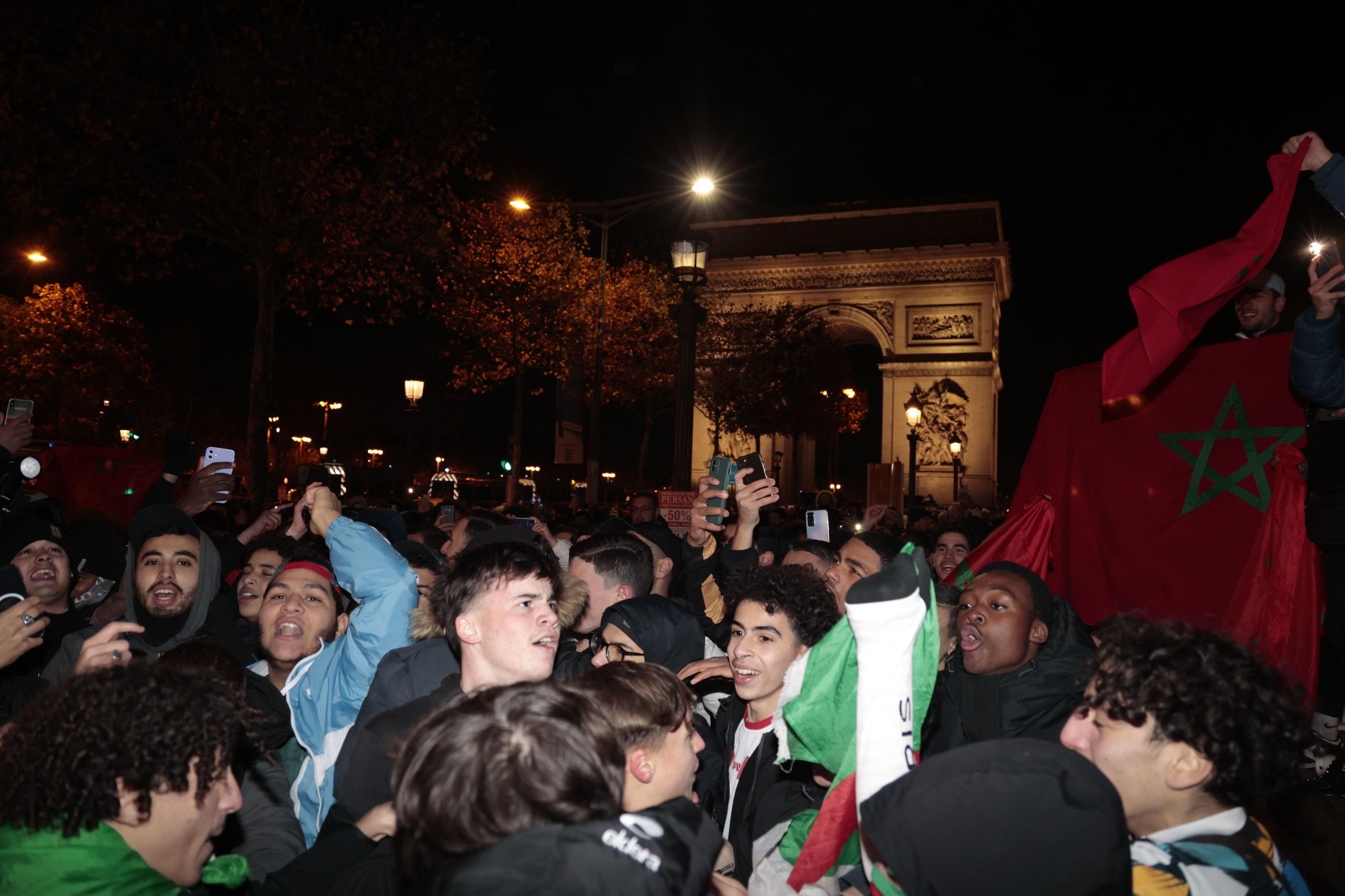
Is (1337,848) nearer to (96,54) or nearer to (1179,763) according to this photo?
(1179,763)

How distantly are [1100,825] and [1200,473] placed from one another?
468 cm

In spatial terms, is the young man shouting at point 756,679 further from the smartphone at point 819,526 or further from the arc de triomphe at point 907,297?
the arc de triomphe at point 907,297

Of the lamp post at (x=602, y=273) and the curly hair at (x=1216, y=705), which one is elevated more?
the lamp post at (x=602, y=273)

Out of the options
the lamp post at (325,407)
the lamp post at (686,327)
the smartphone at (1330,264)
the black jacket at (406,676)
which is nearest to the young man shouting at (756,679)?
the black jacket at (406,676)

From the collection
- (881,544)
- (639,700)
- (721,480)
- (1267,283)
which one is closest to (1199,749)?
(639,700)

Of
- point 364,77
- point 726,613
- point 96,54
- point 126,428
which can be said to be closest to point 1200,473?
point 726,613

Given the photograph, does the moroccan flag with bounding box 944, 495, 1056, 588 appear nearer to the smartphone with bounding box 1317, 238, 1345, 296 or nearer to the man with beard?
the smartphone with bounding box 1317, 238, 1345, 296

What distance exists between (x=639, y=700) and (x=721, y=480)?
3.33 metres

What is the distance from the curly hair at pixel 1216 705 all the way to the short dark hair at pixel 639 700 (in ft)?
3.22

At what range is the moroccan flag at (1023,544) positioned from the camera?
230 inches

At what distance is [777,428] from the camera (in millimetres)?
30719

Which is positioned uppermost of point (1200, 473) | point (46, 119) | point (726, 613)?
point (46, 119)

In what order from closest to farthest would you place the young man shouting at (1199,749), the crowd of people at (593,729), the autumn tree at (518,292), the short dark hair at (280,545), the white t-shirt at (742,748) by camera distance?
the crowd of people at (593,729)
the young man shouting at (1199,749)
the white t-shirt at (742,748)
the short dark hair at (280,545)
the autumn tree at (518,292)

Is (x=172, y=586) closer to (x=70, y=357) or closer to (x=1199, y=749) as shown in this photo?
(x=1199, y=749)
